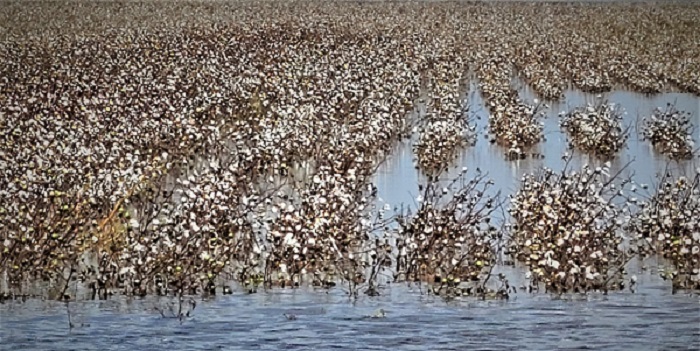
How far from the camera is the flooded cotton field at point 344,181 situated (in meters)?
6.89

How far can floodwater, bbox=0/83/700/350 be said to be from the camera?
6.51 m

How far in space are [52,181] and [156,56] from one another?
481 cm

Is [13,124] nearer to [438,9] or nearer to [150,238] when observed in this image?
[150,238]

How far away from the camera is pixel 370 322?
6824 millimetres

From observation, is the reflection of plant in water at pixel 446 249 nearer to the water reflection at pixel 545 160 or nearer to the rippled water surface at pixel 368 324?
the rippled water surface at pixel 368 324

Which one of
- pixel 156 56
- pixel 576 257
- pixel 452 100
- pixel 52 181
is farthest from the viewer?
pixel 156 56

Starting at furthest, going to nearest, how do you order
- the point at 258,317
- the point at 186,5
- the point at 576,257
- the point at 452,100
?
the point at 186,5, the point at 452,100, the point at 576,257, the point at 258,317

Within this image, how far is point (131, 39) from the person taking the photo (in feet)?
43.5

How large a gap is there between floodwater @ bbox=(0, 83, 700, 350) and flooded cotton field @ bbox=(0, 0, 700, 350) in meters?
0.02

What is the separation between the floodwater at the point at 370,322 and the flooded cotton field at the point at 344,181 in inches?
0.6

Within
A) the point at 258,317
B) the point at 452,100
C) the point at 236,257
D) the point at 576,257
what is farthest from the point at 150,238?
the point at 452,100

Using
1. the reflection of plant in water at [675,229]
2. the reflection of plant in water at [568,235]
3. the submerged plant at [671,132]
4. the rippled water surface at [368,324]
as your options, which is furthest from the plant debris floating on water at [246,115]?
the reflection of plant in water at [675,229]

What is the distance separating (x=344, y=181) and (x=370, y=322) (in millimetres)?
1731

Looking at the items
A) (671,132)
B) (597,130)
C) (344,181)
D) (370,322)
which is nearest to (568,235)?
(370,322)
